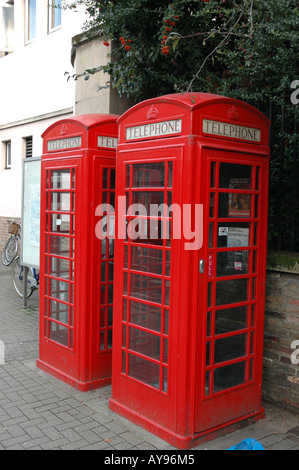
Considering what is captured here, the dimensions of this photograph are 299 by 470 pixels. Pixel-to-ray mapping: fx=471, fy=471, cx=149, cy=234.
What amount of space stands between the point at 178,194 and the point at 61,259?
2.03 metres

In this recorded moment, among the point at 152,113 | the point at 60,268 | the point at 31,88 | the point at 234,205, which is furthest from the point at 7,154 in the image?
the point at 234,205

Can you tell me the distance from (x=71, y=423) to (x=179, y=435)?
1.02m

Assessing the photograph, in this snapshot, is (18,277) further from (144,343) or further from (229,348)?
(229,348)

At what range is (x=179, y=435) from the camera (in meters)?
3.64

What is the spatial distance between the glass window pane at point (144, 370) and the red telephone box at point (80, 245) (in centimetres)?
80

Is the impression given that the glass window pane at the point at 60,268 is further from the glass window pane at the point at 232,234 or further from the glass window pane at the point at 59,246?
the glass window pane at the point at 232,234

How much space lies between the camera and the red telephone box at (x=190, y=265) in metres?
3.57

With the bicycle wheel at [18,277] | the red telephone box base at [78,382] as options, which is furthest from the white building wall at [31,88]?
the red telephone box base at [78,382]

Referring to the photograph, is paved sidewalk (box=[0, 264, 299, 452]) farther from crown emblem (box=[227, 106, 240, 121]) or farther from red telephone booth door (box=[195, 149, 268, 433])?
crown emblem (box=[227, 106, 240, 121])

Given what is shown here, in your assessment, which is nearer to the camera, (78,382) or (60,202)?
(78,382)

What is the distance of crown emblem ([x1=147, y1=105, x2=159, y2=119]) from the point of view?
150 inches

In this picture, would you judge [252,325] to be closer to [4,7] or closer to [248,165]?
[248,165]
